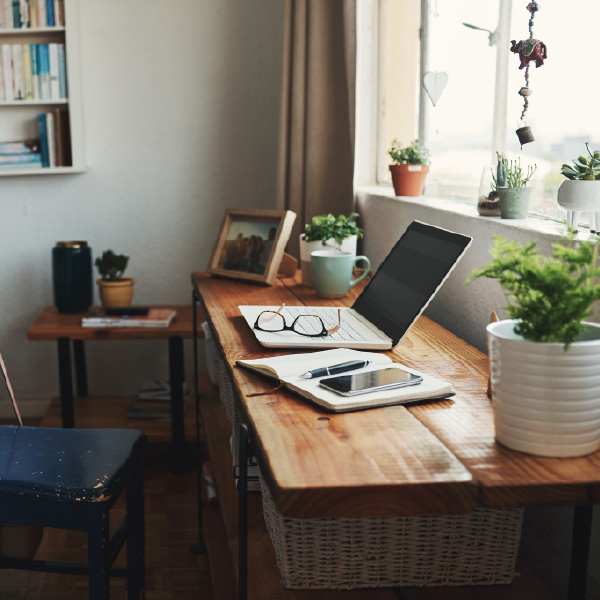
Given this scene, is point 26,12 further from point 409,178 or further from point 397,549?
point 397,549

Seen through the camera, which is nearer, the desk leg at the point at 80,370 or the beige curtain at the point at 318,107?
the beige curtain at the point at 318,107

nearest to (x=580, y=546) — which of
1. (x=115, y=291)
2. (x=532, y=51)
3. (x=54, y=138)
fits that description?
(x=532, y=51)

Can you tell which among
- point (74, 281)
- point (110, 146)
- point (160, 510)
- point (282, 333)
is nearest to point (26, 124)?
point (110, 146)

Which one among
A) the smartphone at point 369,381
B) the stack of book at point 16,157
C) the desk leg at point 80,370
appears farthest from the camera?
the desk leg at point 80,370

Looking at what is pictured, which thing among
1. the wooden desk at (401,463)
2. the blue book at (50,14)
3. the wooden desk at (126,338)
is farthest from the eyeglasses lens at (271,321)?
the blue book at (50,14)

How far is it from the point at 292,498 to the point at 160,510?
1.90m

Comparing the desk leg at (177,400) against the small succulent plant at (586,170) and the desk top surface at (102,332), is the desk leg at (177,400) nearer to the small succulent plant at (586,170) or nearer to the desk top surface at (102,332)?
the desk top surface at (102,332)

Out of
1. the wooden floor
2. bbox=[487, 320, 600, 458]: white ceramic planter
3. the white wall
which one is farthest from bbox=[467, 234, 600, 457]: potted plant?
the white wall

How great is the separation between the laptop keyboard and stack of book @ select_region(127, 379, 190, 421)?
145 cm

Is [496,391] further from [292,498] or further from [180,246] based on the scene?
[180,246]

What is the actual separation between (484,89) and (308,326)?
36.6 inches

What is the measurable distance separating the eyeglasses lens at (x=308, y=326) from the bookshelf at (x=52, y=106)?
6.09 ft

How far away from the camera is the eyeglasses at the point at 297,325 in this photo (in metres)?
1.42

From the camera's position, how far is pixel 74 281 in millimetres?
2975
